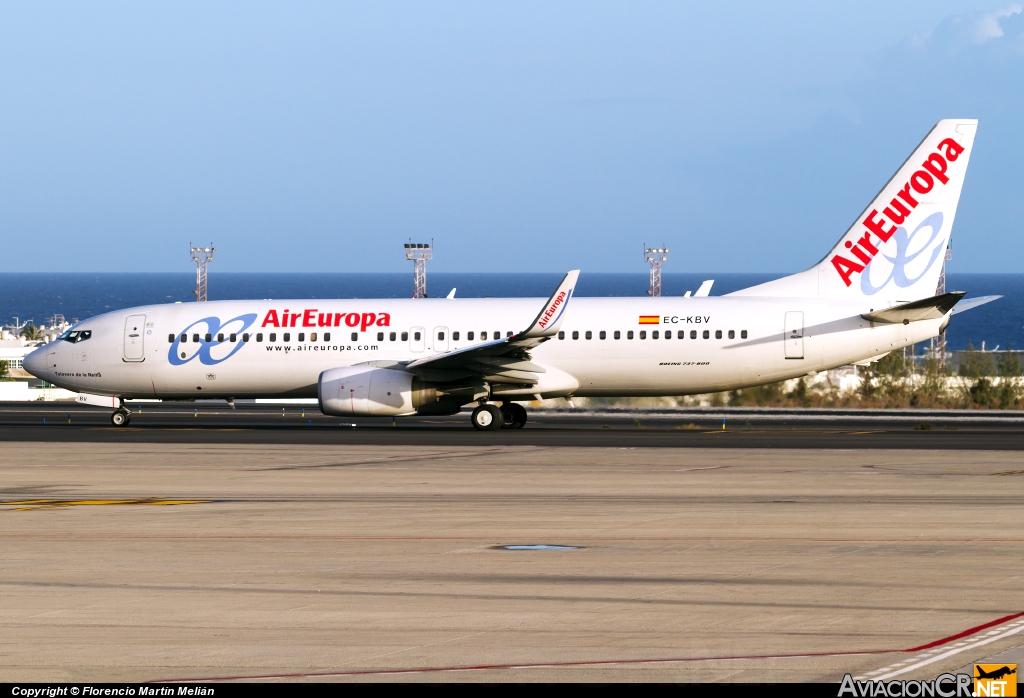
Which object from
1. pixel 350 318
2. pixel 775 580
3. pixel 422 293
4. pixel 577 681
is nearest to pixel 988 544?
pixel 775 580

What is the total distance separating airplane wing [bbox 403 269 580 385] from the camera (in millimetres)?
30109

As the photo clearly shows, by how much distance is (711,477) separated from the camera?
21516 mm

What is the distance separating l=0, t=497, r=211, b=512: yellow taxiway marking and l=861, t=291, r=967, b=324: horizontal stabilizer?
1870 cm

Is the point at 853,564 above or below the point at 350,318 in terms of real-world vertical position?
below

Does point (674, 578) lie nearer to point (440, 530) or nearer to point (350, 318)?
point (440, 530)

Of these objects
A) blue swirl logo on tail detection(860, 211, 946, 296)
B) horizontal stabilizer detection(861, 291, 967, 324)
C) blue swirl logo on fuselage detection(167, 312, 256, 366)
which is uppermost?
blue swirl logo on tail detection(860, 211, 946, 296)

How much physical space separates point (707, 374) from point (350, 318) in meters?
9.43

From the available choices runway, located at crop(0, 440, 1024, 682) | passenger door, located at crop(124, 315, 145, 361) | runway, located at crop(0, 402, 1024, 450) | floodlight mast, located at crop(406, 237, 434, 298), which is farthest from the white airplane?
floodlight mast, located at crop(406, 237, 434, 298)

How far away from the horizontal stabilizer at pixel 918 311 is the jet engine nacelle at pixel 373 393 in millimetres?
11170

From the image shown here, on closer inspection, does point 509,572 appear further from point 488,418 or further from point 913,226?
point 913,226

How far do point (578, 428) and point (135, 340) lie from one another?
12.3 meters

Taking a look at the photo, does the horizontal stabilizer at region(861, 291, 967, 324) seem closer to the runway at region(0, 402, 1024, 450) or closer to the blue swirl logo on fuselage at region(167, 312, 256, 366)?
the runway at region(0, 402, 1024, 450)

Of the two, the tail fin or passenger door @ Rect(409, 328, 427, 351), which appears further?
passenger door @ Rect(409, 328, 427, 351)

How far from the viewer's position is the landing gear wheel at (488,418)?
32312 millimetres
